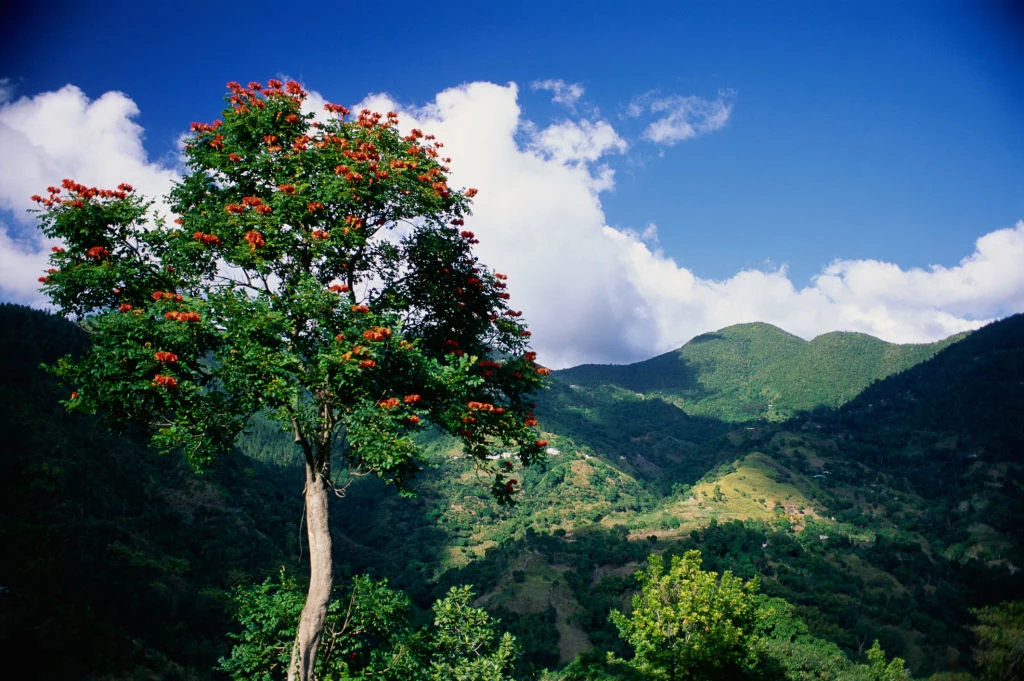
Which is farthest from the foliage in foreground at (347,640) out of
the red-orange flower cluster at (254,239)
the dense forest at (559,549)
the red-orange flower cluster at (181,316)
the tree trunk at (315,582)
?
the red-orange flower cluster at (254,239)

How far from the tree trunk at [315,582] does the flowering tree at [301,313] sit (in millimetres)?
22

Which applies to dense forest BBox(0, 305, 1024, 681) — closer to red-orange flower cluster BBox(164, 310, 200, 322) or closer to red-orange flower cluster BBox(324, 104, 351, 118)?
red-orange flower cluster BBox(164, 310, 200, 322)

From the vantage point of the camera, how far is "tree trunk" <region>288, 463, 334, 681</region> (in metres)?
6.71

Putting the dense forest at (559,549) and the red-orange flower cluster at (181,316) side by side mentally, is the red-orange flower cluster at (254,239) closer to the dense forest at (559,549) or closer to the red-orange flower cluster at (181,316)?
the red-orange flower cluster at (181,316)

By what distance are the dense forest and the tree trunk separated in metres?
0.30

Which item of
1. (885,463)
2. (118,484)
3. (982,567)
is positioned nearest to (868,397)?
(885,463)

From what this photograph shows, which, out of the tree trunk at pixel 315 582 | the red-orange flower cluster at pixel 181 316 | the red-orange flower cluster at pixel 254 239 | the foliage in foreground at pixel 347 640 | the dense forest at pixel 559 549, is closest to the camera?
the red-orange flower cluster at pixel 181 316

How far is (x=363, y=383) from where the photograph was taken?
6301 millimetres

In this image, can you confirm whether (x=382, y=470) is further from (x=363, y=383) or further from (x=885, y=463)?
(x=885, y=463)

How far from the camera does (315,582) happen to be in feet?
22.8

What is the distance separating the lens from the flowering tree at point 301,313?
6172 millimetres

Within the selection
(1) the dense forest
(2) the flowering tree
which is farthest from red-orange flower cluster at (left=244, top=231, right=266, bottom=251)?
(1) the dense forest

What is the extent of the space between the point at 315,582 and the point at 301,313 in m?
3.47

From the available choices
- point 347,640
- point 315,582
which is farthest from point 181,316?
point 347,640
